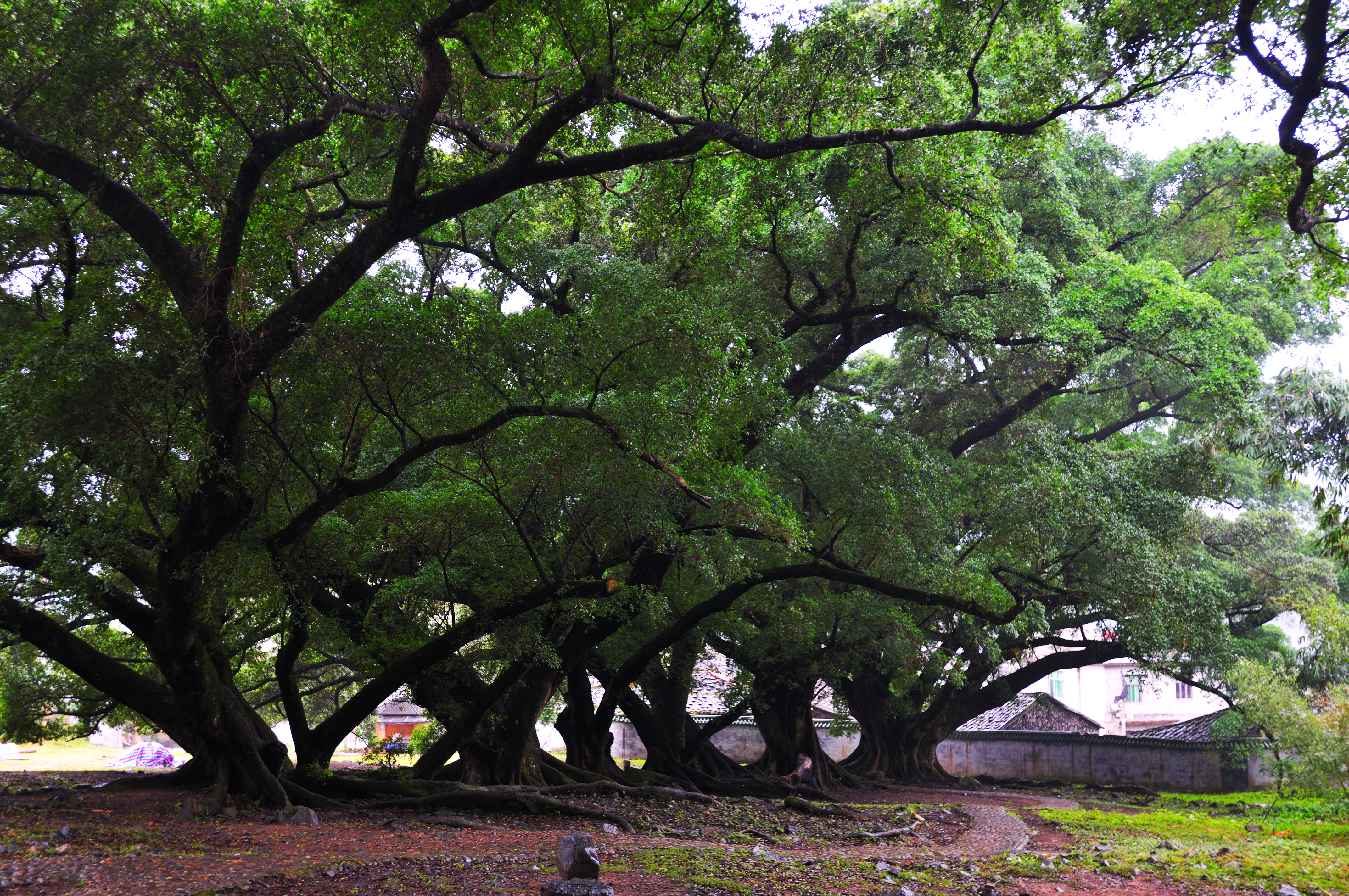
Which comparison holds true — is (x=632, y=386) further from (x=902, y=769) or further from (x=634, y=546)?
(x=902, y=769)

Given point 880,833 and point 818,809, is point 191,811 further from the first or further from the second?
point 818,809

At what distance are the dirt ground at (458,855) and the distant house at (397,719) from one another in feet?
72.0

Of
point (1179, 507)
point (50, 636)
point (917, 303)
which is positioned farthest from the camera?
point (1179, 507)

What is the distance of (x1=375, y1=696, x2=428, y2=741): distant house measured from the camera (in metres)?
34.2

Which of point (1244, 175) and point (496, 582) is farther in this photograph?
point (496, 582)

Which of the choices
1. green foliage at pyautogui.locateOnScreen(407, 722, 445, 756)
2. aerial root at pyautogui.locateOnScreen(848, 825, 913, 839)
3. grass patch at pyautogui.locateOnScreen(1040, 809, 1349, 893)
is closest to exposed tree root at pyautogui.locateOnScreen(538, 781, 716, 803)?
green foliage at pyautogui.locateOnScreen(407, 722, 445, 756)

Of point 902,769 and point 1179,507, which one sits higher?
point 1179,507

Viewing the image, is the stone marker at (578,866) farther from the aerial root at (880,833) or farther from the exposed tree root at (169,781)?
the exposed tree root at (169,781)

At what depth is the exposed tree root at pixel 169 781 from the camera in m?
11.7

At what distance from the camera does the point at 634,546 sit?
36.9ft

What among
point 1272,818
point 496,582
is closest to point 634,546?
point 496,582

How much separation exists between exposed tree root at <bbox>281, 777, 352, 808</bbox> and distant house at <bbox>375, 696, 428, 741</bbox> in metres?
24.0

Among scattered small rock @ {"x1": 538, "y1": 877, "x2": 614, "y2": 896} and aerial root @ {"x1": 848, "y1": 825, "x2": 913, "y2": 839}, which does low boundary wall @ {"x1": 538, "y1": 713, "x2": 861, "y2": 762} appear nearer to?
aerial root @ {"x1": 848, "y1": 825, "x2": 913, "y2": 839}

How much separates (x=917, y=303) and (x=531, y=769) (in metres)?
8.81
